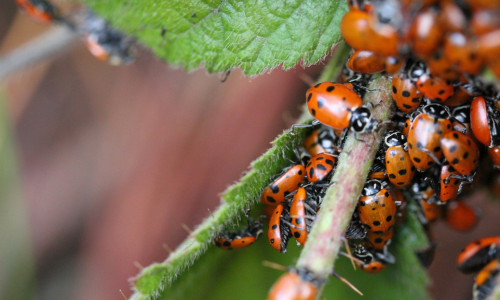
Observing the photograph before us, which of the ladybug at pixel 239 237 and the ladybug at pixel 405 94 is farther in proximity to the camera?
the ladybug at pixel 239 237

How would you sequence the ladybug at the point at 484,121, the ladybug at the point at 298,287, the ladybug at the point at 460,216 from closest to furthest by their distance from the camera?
the ladybug at the point at 298,287
the ladybug at the point at 484,121
the ladybug at the point at 460,216

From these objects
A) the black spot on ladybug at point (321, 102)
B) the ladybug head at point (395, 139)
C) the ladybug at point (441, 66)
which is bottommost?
the ladybug head at point (395, 139)

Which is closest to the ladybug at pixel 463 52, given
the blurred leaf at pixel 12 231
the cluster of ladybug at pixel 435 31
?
the cluster of ladybug at pixel 435 31

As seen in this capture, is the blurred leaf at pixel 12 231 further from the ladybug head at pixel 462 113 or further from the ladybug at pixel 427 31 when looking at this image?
the ladybug at pixel 427 31

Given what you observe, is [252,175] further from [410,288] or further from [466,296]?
[466,296]

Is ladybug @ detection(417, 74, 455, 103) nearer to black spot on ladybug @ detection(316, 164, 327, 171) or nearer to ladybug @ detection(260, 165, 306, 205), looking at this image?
black spot on ladybug @ detection(316, 164, 327, 171)

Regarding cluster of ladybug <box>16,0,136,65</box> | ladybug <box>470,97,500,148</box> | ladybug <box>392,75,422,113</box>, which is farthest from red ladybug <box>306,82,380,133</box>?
cluster of ladybug <box>16,0,136,65</box>

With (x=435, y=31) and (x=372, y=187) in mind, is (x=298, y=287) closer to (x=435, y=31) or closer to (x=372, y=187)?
(x=372, y=187)
